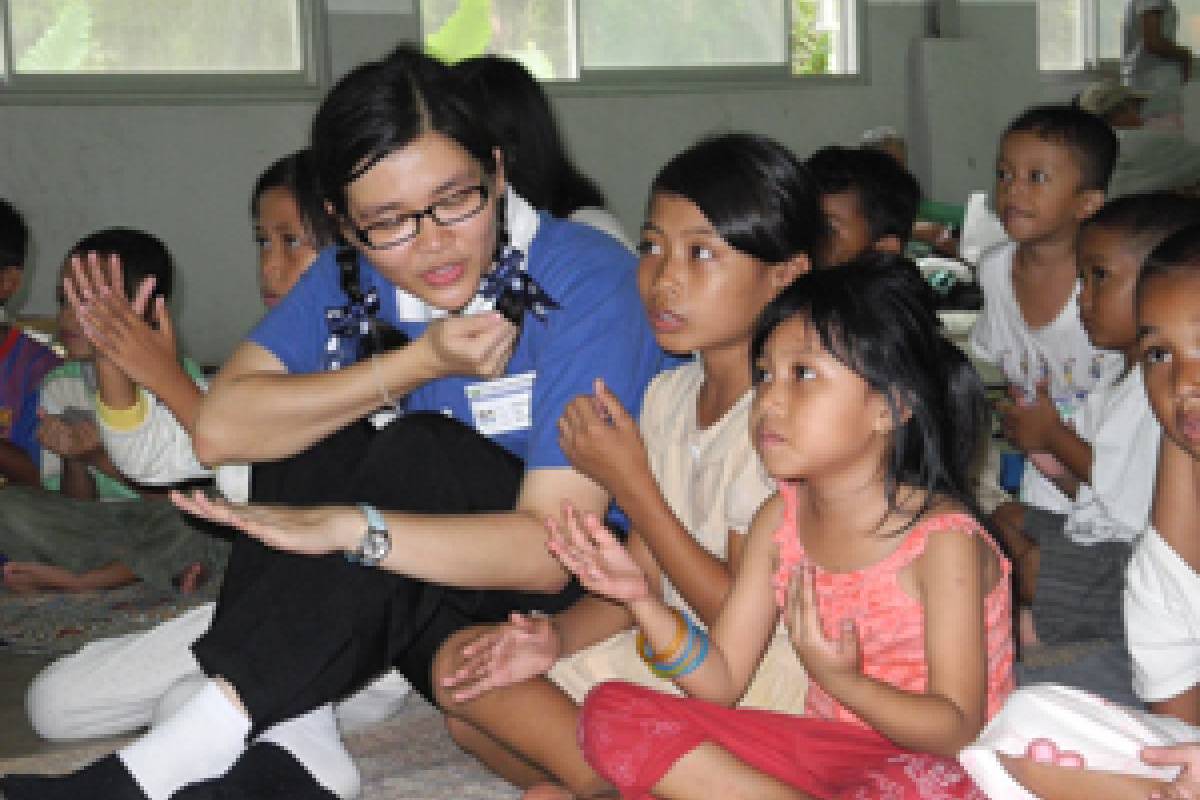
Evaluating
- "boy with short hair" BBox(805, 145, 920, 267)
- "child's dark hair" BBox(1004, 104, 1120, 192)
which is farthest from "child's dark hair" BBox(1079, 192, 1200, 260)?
"child's dark hair" BBox(1004, 104, 1120, 192)

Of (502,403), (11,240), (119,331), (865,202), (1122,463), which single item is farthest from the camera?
(11,240)

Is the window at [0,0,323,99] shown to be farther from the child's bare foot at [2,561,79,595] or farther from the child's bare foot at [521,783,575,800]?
the child's bare foot at [521,783,575,800]

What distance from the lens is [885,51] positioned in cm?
816

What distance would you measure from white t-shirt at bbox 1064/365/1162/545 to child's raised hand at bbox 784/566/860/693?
950 mm

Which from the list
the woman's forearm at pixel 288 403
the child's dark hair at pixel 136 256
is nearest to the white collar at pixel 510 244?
the woman's forearm at pixel 288 403

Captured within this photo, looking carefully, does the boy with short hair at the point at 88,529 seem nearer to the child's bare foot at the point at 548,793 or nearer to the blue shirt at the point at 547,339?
the blue shirt at the point at 547,339

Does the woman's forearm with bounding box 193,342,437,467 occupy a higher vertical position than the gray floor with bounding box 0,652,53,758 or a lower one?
higher

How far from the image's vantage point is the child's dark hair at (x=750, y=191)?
5.42 ft

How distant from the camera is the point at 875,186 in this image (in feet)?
8.66

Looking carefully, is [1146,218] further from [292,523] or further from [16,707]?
[16,707]

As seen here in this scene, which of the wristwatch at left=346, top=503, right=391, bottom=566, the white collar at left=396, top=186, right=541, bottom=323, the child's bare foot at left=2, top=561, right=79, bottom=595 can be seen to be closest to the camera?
the wristwatch at left=346, top=503, right=391, bottom=566

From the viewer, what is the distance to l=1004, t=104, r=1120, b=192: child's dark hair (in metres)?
2.94

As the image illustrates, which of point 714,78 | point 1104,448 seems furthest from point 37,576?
point 714,78

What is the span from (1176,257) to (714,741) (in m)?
0.68
